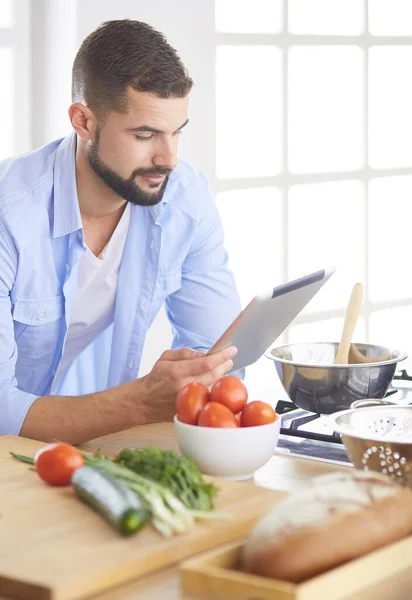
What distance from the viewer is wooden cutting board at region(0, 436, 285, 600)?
4.09ft

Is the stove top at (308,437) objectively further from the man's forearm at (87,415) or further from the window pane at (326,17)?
the window pane at (326,17)

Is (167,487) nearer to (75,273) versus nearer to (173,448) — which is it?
(173,448)

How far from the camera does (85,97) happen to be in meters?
2.50

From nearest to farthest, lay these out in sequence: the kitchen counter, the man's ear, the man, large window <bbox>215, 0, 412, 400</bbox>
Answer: the kitchen counter
the man
the man's ear
large window <bbox>215, 0, 412, 400</bbox>

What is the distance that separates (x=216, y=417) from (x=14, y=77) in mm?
1699

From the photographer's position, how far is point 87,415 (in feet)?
6.92

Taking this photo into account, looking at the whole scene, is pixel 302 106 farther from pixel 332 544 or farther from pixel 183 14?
pixel 332 544

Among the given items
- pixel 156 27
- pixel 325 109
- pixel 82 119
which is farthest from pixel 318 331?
pixel 82 119

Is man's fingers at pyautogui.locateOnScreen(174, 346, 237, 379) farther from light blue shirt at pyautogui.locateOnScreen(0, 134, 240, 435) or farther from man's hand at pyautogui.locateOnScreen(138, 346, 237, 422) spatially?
light blue shirt at pyautogui.locateOnScreen(0, 134, 240, 435)

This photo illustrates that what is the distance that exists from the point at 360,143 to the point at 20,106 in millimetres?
1572

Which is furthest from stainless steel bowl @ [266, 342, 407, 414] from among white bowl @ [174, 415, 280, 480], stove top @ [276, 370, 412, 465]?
white bowl @ [174, 415, 280, 480]

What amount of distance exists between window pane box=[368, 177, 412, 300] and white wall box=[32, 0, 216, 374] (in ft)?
3.37

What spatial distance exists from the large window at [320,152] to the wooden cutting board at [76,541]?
2.21m

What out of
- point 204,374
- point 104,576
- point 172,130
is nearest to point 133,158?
point 172,130
